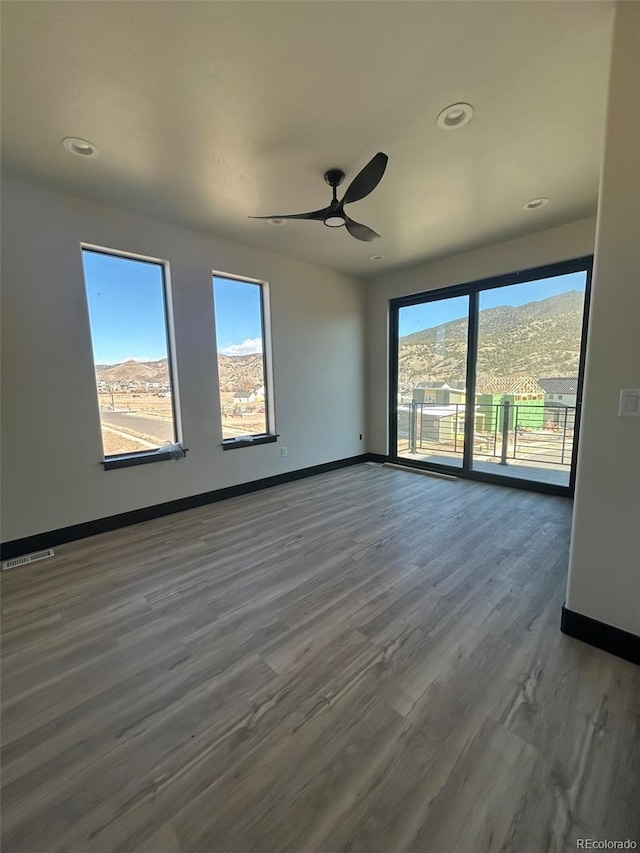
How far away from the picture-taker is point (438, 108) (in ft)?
6.19

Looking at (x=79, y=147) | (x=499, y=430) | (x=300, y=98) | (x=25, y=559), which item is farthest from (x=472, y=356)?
(x=25, y=559)

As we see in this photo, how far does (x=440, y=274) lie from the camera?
4.34 m

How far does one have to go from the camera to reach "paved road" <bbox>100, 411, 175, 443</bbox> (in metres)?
3.09

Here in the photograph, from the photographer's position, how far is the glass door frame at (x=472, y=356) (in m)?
3.49

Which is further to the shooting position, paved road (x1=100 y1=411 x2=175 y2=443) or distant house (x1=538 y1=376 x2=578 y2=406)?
distant house (x1=538 y1=376 x2=578 y2=406)

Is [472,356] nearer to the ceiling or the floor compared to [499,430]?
nearer to the ceiling

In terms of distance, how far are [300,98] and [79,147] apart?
145 centimetres

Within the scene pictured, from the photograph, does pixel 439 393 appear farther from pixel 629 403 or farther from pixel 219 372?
pixel 629 403

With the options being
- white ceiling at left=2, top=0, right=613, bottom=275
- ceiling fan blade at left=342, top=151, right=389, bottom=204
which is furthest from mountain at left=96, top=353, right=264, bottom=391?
ceiling fan blade at left=342, top=151, right=389, bottom=204

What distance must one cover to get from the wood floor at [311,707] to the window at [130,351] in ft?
Answer: 3.94

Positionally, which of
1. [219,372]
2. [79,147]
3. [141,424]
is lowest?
[141,424]

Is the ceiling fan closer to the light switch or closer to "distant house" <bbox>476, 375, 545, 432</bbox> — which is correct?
the light switch

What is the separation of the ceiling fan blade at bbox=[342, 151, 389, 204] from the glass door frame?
2.60m

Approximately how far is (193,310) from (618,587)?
379 cm
